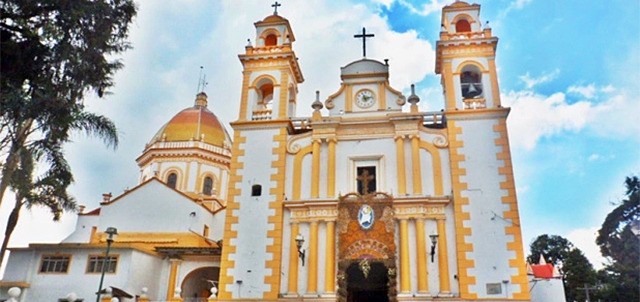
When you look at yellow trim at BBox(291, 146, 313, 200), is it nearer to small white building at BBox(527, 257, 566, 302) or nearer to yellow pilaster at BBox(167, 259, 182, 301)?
yellow pilaster at BBox(167, 259, 182, 301)

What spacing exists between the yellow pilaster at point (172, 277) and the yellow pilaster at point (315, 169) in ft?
22.8

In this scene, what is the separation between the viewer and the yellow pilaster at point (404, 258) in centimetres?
1578

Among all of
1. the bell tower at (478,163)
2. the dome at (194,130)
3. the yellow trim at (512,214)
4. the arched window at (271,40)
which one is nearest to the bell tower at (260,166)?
the arched window at (271,40)

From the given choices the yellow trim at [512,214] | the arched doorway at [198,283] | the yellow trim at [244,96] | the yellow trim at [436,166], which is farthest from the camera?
the arched doorway at [198,283]

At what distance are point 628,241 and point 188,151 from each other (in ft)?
74.5

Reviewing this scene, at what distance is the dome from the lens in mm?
31641

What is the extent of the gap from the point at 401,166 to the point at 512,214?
12.5ft

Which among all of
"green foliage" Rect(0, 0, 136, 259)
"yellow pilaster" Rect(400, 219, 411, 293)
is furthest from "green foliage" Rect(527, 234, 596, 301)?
"green foliage" Rect(0, 0, 136, 259)

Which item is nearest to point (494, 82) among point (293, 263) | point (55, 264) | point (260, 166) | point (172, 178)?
point (260, 166)

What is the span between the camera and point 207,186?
30.6 meters

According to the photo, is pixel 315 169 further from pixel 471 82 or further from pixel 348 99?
pixel 471 82

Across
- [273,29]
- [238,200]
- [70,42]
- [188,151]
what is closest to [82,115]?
[70,42]

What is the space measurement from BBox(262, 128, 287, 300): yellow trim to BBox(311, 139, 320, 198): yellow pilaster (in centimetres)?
103

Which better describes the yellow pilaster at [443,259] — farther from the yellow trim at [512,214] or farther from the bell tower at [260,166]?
the bell tower at [260,166]
